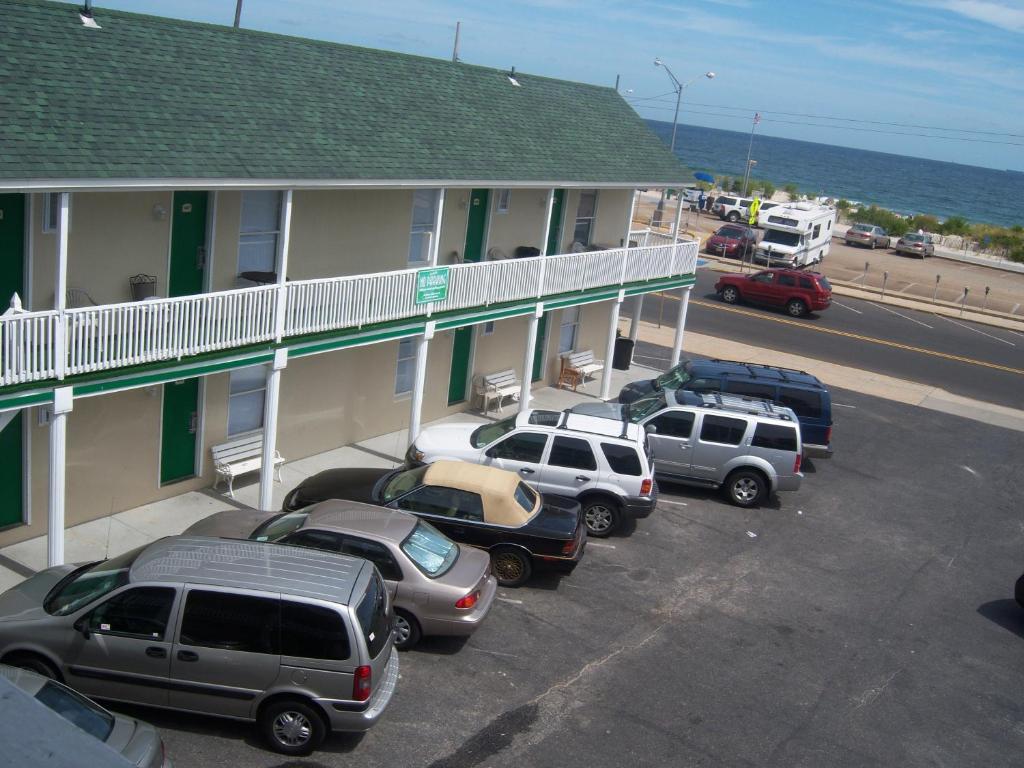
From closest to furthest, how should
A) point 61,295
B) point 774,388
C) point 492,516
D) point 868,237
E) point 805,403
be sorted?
point 61,295, point 492,516, point 805,403, point 774,388, point 868,237

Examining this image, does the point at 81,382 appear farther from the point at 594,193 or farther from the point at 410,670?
the point at 594,193

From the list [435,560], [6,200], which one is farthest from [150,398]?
[435,560]

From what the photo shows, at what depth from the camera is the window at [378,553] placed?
11.7m

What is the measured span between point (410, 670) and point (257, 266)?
23.9ft

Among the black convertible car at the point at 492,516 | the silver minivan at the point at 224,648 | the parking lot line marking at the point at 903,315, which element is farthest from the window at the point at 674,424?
the parking lot line marking at the point at 903,315

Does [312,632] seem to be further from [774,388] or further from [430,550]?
[774,388]

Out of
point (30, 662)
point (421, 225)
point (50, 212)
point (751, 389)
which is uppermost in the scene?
point (50, 212)

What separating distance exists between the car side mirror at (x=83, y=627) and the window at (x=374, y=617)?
7.97ft

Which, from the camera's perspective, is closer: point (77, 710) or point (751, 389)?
point (77, 710)

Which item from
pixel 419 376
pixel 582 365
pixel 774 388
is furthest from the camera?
pixel 582 365

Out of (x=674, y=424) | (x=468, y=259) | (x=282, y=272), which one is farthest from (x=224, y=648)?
(x=468, y=259)

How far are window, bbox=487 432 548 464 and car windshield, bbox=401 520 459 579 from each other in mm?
3791

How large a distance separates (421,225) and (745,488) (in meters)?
7.53

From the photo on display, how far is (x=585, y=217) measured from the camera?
24.3m
